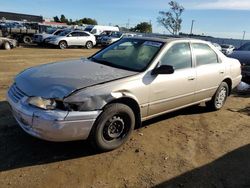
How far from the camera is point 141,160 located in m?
4.56

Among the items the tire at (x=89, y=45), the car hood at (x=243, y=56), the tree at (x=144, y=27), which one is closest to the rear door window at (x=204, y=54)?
the car hood at (x=243, y=56)

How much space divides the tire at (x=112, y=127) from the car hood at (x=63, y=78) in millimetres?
446

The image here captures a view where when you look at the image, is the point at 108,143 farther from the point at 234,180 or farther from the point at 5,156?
the point at 234,180

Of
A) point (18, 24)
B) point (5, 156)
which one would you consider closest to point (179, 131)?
point (5, 156)

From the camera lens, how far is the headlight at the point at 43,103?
13.5 ft

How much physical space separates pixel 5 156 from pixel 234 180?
3.03 m

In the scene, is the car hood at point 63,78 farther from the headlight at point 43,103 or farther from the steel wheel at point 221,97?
the steel wheel at point 221,97

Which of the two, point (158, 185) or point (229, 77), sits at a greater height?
point (229, 77)

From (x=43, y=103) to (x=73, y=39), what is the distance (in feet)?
75.1

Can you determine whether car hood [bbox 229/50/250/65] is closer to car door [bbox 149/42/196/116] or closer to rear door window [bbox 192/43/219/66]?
rear door window [bbox 192/43/219/66]

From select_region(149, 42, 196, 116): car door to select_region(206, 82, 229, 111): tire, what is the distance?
1014 millimetres

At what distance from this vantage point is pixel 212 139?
5.55 metres

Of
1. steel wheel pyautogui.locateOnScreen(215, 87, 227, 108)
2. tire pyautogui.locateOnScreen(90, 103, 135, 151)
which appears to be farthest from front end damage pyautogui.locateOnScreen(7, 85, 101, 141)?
steel wheel pyautogui.locateOnScreen(215, 87, 227, 108)

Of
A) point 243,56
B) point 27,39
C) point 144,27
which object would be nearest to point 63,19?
point 144,27
